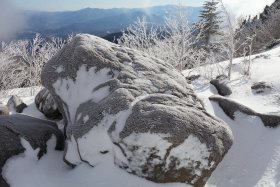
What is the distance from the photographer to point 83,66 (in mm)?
6176

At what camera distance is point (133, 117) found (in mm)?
5090

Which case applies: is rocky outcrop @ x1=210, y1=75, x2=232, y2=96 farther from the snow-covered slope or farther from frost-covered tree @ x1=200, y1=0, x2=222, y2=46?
frost-covered tree @ x1=200, y1=0, x2=222, y2=46

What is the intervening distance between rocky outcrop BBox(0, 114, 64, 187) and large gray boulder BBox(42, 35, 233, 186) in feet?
1.35

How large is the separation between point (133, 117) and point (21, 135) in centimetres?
194

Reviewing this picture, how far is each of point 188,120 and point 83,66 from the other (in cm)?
209

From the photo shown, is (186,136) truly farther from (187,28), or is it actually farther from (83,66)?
(187,28)

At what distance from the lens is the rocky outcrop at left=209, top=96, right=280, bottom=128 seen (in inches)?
250

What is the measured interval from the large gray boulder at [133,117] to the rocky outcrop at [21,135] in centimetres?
41

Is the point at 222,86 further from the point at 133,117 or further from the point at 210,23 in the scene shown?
the point at 210,23

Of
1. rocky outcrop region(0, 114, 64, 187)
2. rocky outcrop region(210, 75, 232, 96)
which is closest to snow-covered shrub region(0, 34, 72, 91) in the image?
rocky outcrop region(210, 75, 232, 96)

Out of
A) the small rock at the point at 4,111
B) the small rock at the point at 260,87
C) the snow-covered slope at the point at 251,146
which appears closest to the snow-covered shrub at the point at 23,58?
the small rock at the point at 4,111

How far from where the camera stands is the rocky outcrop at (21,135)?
5551 millimetres

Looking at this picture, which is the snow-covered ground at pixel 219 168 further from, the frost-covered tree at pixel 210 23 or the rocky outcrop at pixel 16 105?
the frost-covered tree at pixel 210 23

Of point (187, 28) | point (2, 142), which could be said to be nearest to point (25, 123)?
point (2, 142)
